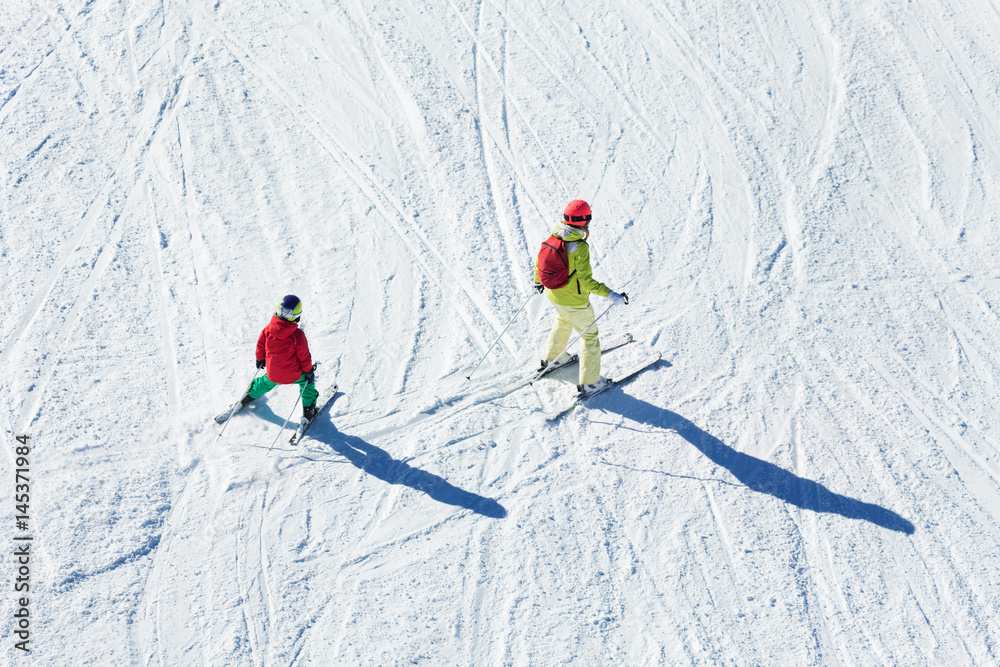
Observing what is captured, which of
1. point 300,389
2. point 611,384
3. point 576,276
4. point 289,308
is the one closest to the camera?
point 289,308

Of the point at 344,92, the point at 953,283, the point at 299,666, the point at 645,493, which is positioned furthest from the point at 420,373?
the point at 953,283

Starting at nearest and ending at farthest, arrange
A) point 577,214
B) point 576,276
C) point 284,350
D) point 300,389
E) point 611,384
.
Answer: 1. point 284,350
2. point 577,214
3. point 576,276
4. point 300,389
5. point 611,384

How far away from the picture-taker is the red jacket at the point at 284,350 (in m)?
6.19

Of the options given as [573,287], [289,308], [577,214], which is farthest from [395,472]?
[577,214]

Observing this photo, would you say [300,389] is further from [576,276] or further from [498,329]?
[576,276]

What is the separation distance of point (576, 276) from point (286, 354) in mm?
2276

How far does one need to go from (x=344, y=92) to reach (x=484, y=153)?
1.97 m

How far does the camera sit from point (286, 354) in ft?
20.6

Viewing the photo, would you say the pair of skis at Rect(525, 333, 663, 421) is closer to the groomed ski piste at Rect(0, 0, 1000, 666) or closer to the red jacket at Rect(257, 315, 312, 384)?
the groomed ski piste at Rect(0, 0, 1000, 666)

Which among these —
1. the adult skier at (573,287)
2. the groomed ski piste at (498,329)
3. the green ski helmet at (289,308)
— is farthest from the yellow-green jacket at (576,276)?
the green ski helmet at (289,308)

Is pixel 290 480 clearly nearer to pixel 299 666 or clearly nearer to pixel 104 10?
pixel 299 666

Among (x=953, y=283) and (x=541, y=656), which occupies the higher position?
(x=953, y=283)

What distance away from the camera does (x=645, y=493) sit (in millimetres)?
6582

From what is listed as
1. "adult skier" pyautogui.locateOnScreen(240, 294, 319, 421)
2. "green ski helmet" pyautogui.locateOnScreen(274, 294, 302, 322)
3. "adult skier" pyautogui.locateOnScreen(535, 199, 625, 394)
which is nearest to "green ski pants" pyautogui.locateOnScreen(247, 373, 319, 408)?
"adult skier" pyautogui.locateOnScreen(240, 294, 319, 421)
